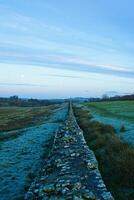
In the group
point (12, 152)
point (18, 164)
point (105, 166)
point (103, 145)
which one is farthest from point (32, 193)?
point (12, 152)

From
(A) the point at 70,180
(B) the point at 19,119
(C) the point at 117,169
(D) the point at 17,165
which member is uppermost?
(A) the point at 70,180

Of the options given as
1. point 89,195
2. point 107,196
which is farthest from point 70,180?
point 107,196

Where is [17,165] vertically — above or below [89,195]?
below

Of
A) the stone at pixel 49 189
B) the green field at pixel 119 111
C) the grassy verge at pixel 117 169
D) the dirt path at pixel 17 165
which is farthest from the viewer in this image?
the green field at pixel 119 111

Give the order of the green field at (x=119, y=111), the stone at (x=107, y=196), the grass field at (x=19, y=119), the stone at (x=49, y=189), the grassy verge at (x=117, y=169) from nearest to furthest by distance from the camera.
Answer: the stone at (x=107, y=196) → the stone at (x=49, y=189) → the grassy verge at (x=117, y=169) → the grass field at (x=19, y=119) → the green field at (x=119, y=111)

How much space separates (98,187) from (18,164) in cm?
953

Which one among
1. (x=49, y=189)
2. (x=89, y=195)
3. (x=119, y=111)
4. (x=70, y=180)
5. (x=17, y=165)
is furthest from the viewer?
(x=119, y=111)

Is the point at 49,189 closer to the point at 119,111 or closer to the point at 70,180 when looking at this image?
the point at 70,180

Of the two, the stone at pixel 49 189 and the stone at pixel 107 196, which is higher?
the stone at pixel 107 196

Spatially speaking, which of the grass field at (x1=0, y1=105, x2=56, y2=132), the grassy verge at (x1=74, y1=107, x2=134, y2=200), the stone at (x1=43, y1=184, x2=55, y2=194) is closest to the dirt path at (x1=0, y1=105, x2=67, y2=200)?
the stone at (x1=43, y1=184, x2=55, y2=194)

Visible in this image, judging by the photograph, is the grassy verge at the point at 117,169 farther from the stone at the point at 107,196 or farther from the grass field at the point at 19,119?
the grass field at the point at 19,119

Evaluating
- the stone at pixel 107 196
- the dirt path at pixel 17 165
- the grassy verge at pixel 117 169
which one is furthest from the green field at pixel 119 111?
the stone at pixel 107 196

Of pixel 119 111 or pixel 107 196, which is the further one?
pixel 119 111

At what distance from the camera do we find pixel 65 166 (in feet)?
46.4
